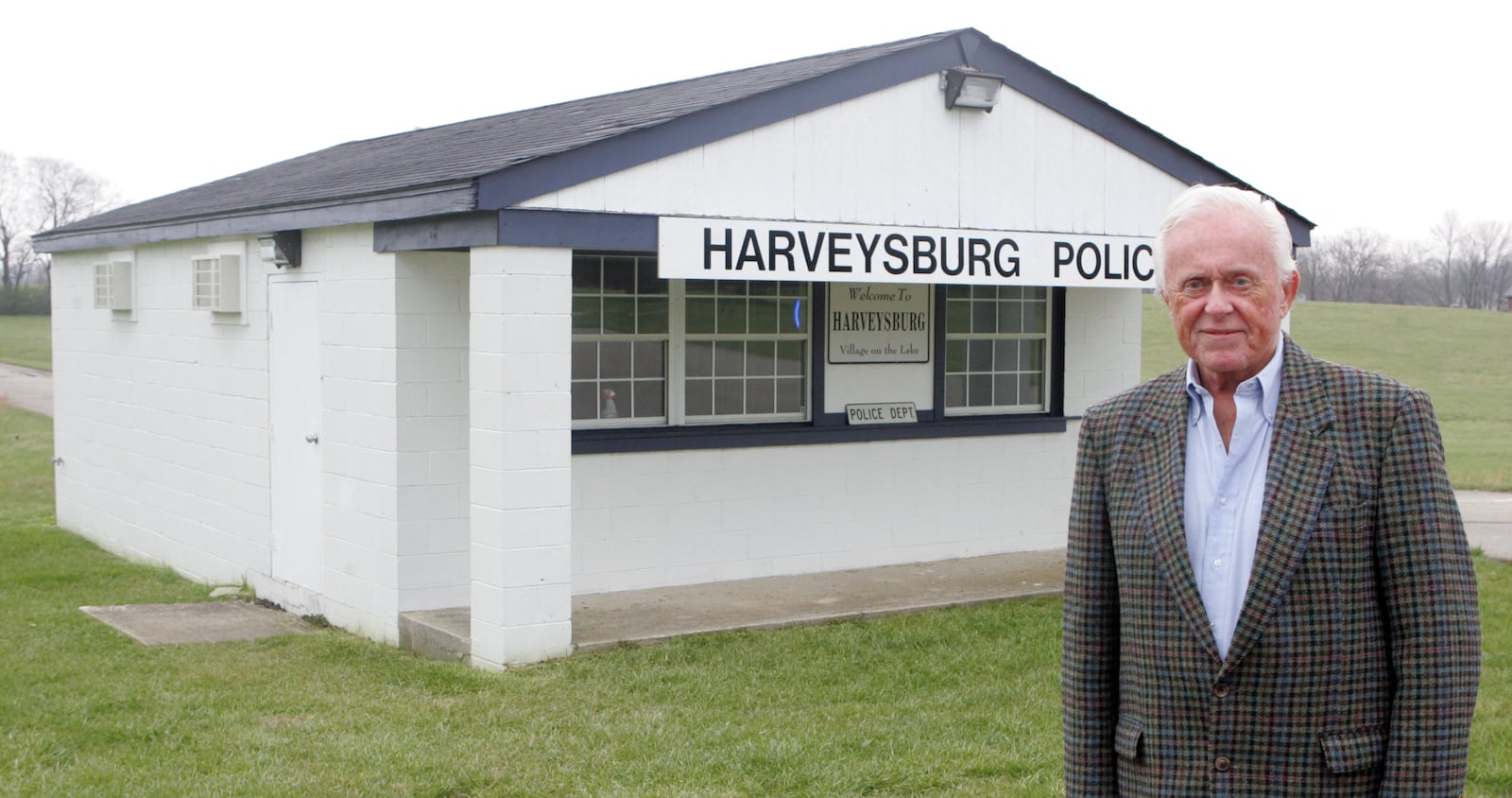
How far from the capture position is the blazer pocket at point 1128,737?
2.93 metres

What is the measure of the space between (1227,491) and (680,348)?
7.52 m

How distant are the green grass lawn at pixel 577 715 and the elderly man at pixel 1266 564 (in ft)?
9.46

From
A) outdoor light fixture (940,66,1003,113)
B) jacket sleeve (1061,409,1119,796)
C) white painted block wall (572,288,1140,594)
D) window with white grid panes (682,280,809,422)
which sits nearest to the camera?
jacket sleeve (1061,409,1119,796)

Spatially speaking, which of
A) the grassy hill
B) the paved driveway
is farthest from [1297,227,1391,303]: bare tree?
the paved driveway

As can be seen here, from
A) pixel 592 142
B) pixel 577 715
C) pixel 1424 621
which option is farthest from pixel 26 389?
pixel 1424 621

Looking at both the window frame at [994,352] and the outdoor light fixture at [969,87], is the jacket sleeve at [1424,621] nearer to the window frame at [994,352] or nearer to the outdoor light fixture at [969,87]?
the outdoor light fixture at [969,87]

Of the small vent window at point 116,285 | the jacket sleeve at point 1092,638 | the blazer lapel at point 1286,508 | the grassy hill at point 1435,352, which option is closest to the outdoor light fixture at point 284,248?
the small vent window at point 116,285

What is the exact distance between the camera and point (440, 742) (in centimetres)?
641

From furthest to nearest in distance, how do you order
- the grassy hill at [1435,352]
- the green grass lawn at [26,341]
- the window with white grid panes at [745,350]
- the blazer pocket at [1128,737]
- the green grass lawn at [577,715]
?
the green grass lawn at [26,341]
the grassy hill at [1435,352]
the window with white grid panes at [745,350]
the green grass lawn at [577,715]
the blazer pocket at [1128,737]

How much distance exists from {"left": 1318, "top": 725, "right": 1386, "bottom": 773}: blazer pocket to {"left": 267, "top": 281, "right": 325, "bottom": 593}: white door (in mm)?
8047

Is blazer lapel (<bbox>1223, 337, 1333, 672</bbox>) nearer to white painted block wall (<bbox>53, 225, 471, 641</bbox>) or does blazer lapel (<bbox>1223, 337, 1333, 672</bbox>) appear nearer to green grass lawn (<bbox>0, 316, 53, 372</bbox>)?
white painted block wall (<bbox>53, 225, 471, 641</bbox>)

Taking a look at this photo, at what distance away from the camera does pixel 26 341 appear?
52188mm

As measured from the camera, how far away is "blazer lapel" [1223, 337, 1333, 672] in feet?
8.99

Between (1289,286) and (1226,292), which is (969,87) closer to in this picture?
(1289,286)
